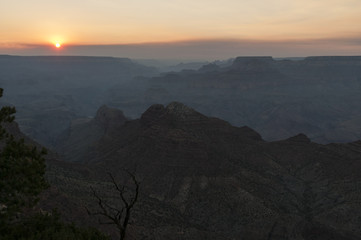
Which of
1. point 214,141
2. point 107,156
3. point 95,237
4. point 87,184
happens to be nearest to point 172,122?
point 214,141

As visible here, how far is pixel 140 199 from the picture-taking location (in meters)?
68.6

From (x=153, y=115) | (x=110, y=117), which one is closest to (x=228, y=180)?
(x=153, y=115)

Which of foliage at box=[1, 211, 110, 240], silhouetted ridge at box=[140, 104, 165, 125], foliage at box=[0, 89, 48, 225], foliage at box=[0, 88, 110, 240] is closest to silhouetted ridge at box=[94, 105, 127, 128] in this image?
silhouetted ridge at box=[140, 104, 165, 125]

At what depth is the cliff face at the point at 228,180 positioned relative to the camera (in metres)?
61.9

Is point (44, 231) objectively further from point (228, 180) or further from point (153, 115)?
point (153, 115)

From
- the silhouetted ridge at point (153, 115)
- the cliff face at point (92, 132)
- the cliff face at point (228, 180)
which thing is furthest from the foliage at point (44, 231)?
the cliff face at point (92, 132)

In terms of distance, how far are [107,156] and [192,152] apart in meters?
29.0

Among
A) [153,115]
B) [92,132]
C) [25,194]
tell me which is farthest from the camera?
[92,132]

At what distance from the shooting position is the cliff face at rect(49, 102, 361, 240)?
6191cm

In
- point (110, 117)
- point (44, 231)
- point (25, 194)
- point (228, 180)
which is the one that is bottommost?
point (228, 180)

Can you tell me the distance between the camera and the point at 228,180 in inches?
3105

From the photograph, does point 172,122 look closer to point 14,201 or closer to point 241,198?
point 241,198

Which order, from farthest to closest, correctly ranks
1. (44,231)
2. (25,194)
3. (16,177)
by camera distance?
(16,177)
(25,194)
(44,231)

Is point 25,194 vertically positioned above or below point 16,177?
below
